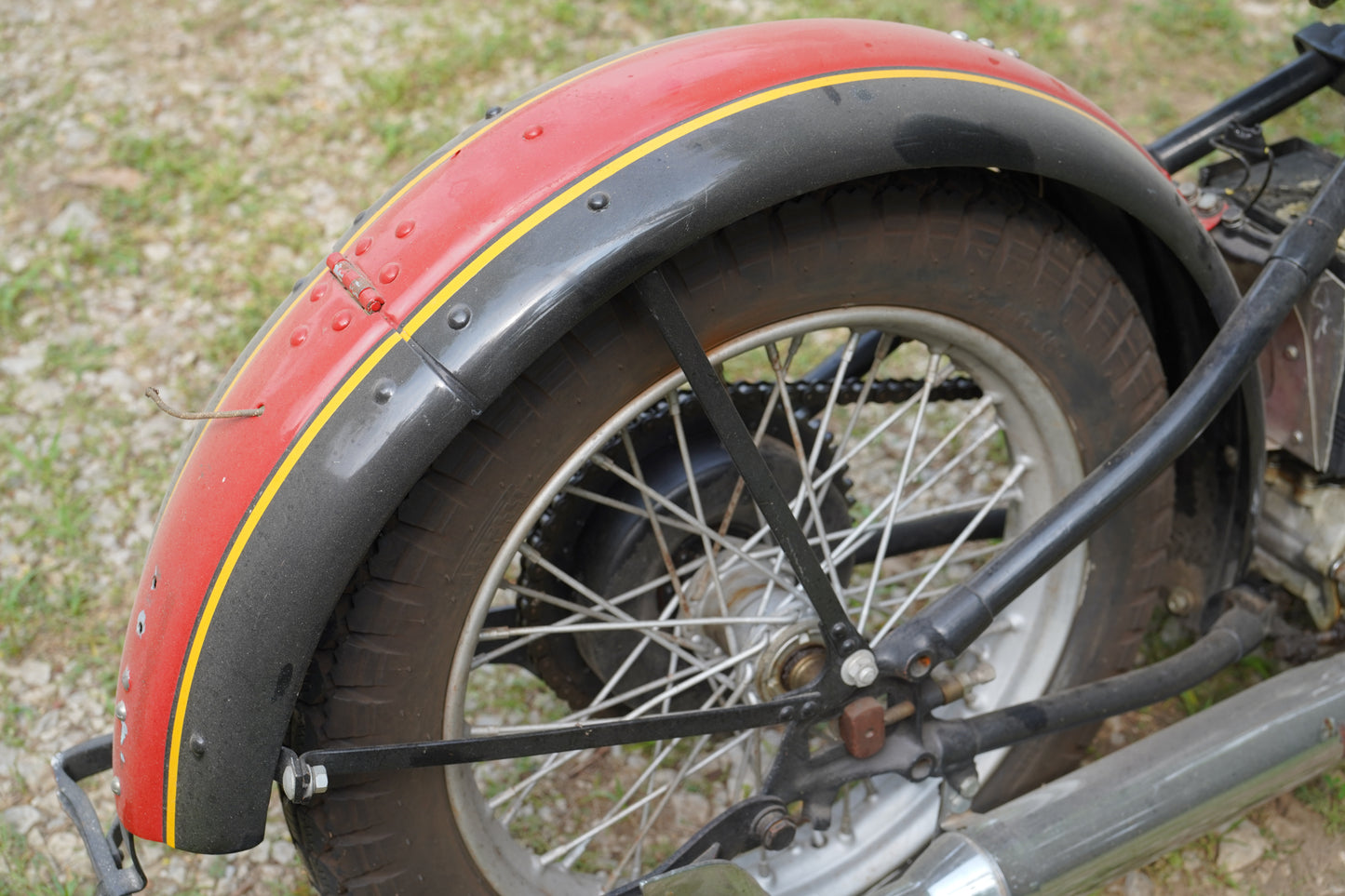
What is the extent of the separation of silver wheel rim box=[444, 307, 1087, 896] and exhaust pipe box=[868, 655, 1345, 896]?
0.70ft

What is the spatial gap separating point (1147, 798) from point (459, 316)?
1.20m

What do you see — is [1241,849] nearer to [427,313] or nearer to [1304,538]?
[1304,538]

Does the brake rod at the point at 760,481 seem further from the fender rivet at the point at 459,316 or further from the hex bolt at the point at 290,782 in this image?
the hex bolt at the point at 290,782

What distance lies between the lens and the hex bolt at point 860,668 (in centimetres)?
157

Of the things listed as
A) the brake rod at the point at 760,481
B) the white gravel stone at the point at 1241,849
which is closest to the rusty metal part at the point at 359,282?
the brake rod at the point at 760,481

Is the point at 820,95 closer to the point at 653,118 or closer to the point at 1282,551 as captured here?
the point at 653,118

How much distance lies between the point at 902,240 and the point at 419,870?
3.25ft

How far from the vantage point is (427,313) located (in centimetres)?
123

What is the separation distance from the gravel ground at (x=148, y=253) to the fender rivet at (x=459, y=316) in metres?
1.31

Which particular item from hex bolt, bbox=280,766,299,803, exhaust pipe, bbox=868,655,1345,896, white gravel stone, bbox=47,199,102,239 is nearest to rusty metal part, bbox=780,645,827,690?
exhaust pipe, bbox=868,655,1345,896

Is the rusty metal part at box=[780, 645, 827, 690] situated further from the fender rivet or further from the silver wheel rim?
the fender rivet

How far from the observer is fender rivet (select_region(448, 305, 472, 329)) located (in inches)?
47.9

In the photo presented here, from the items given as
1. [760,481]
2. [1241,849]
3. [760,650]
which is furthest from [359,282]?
[1241,849]

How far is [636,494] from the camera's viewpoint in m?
1.71
